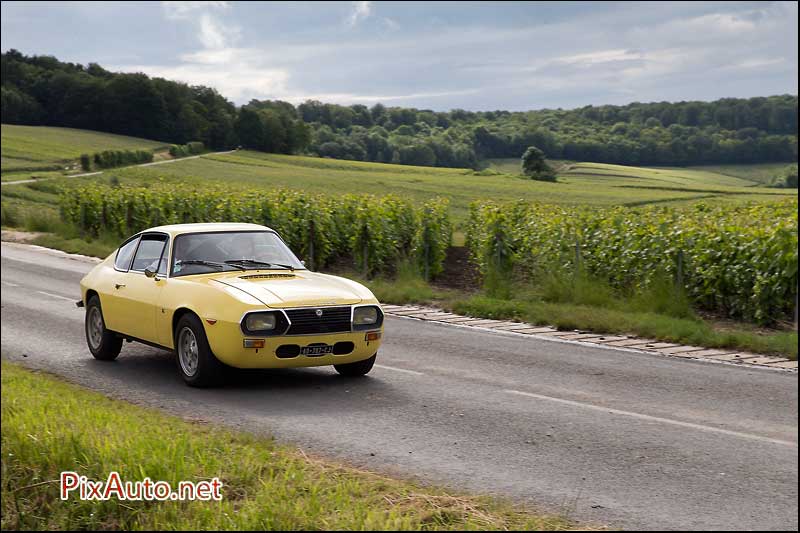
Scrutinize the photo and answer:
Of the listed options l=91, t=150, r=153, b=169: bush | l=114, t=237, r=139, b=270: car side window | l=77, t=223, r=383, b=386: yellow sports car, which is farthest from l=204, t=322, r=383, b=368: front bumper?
l=91, t=150, r=153, b=169: bush

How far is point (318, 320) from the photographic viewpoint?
9055mm

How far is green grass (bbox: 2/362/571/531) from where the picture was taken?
495cm

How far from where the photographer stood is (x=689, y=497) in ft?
19.8

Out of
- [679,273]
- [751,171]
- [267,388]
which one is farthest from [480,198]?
[267,388]

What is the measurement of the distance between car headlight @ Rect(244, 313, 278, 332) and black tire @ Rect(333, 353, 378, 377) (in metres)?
1.39

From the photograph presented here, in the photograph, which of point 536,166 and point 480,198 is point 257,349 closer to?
point 480,198

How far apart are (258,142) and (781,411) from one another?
54203mm

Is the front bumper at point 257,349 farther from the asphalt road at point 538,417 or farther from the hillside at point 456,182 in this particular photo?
the hillside at point 456,182

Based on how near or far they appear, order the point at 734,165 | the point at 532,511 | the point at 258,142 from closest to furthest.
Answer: the point at 532,511
the point at 734,165
the point at 258,142

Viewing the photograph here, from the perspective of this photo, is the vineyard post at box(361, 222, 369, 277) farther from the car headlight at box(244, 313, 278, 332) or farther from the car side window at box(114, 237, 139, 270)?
the car headlight at box(244, 313, 278, 332)

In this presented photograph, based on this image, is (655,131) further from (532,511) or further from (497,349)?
(532,511)

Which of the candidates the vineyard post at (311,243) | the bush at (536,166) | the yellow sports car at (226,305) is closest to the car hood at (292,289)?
the yellow sports car at (226,305)

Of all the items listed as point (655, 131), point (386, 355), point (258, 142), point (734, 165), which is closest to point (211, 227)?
point (386, 355)

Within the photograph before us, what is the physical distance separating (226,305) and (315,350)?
94cm
